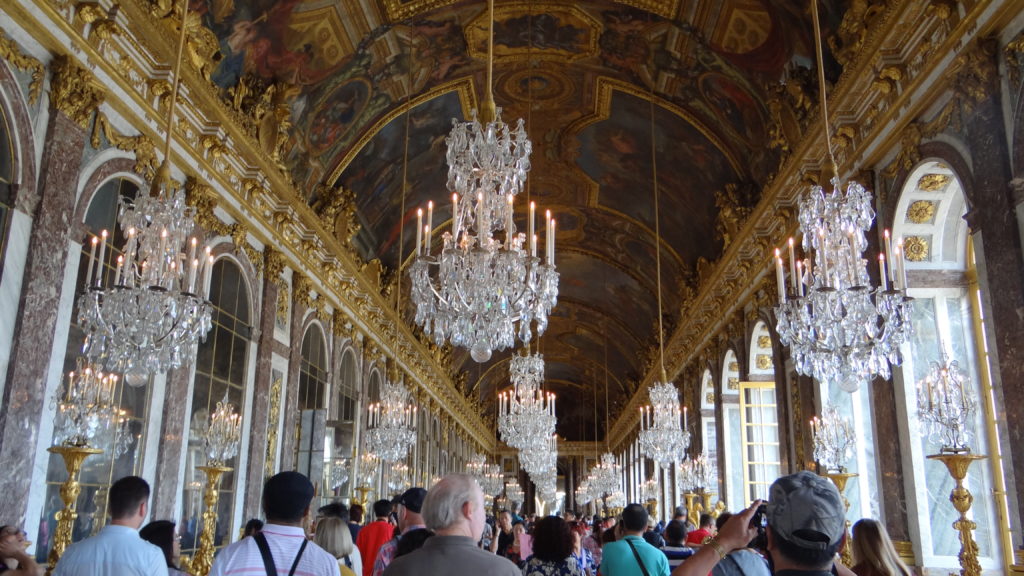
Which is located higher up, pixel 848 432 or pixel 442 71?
pixel 442 71

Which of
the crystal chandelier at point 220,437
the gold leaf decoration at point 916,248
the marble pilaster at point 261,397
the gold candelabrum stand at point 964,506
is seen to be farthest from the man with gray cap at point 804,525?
the marble pilaster at point 261,397

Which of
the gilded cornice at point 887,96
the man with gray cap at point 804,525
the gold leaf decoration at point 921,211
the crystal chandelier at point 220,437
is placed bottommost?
the man with gray cap at point 804,525

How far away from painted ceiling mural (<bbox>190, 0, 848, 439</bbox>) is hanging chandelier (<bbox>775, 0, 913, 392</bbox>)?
16.1 feet

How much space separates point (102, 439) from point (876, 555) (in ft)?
23.0

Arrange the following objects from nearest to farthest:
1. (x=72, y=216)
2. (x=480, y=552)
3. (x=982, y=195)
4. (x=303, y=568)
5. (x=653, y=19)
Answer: (x=480, y=552) → (x=303, y=568) → (x=982, y=195) → (x=72, y=216) → (x=653, y=19)

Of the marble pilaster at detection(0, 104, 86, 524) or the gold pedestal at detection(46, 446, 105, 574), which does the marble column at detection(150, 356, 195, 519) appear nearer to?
the marble pilaster at detection(0, 104, 86, 524)

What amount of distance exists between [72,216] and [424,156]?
1044 centimetres

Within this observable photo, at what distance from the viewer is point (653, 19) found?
13.3 metres

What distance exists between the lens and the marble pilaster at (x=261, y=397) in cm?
1183

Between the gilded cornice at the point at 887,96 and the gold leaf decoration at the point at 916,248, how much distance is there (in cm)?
93

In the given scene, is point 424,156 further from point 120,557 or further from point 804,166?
point 120,557

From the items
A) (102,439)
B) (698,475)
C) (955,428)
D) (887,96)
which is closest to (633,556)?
(955,428)

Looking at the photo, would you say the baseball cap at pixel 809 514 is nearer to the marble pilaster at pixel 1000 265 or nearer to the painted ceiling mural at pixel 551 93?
the marble pilaster at pixel 1000 265

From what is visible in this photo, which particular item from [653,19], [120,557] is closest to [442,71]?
[653,19]
